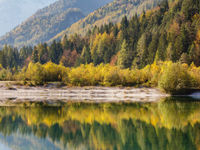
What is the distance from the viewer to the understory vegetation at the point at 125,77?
64.9m

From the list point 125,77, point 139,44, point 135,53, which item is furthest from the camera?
point 135,53

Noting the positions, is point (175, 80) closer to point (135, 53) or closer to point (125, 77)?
point (125, 77)

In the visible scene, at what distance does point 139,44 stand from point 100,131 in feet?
316

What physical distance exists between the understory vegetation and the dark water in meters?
29.9

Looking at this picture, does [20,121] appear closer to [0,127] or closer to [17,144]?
[0,127]

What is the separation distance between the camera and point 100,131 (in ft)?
82.5

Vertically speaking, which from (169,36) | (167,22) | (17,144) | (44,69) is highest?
(167,22)

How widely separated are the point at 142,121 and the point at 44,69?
66863mm

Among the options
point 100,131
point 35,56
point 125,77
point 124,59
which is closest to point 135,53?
point 124,59

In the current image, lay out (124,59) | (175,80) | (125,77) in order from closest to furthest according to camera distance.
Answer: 1. (175,80)
2. (125,77)
3. (124,59)

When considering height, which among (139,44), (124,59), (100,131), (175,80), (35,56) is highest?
(139,44)

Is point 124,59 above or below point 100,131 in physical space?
above

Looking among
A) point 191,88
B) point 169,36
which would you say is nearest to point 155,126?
point 191,88

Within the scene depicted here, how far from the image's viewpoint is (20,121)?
31.0m
